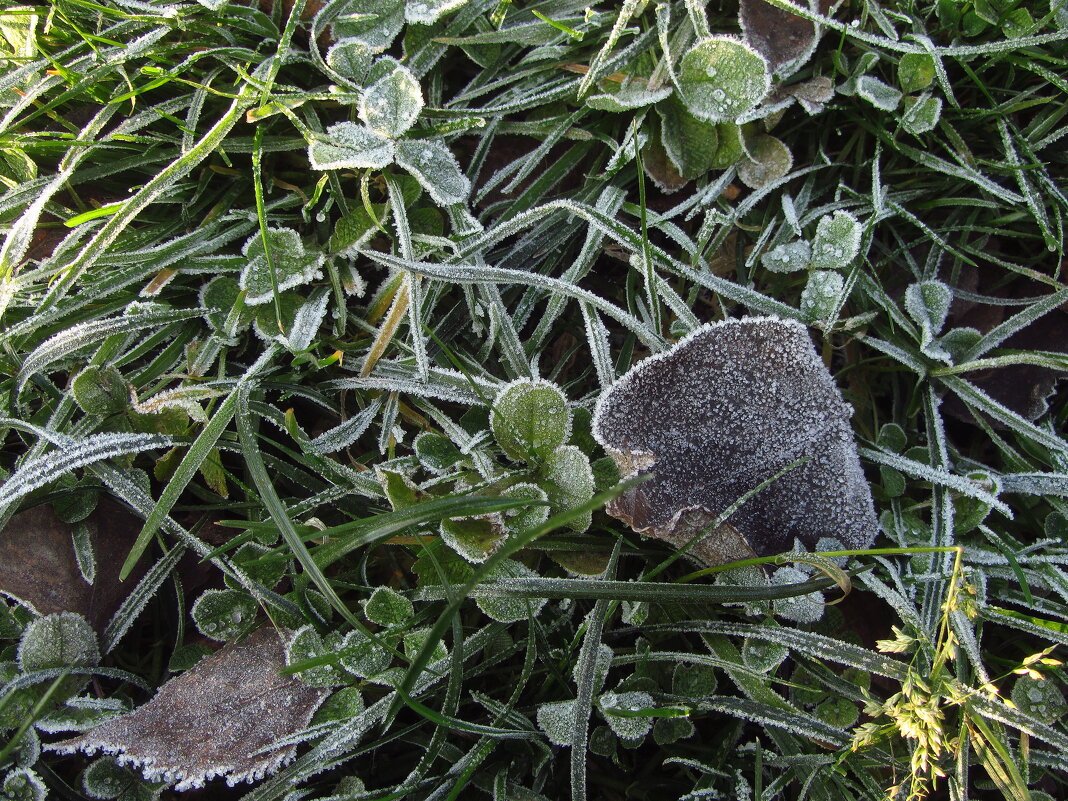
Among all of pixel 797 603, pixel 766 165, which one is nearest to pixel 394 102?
pixel 766 165

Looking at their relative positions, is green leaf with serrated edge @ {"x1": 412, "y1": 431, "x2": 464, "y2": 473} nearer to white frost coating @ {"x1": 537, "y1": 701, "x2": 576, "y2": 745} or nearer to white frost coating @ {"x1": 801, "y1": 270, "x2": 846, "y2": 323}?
white frost coating @ {"x1": 537, "y1": 701, "x2": 576, "y2": 745}

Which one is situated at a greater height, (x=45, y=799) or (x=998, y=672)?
(x=45, y=799)

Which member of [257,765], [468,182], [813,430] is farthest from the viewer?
[468,182]

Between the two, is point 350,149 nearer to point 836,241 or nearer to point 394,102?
point 394,102

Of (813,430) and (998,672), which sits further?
(998,672)

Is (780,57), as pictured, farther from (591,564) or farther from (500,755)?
(500,755)

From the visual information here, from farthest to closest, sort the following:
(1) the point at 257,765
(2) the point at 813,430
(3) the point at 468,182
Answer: (3) the point at 468,182
(2) the point at 813,430
(1) the point at 257,765

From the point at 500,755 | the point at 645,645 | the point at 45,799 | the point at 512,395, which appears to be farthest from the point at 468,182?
the point at 45,799
